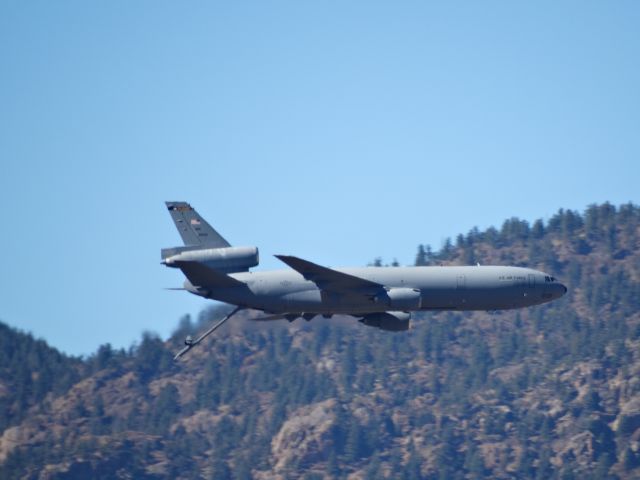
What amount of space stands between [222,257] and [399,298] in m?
10.8

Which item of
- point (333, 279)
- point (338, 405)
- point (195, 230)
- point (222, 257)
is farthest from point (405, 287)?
point (338, 405)

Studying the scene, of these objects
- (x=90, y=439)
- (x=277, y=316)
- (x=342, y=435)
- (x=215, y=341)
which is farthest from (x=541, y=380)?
(x=277, y=316)

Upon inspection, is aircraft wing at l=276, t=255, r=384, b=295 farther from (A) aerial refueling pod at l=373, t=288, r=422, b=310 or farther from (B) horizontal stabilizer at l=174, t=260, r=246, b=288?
(B) horizontal stabilizer at l=174, t=260, r=246, b=288

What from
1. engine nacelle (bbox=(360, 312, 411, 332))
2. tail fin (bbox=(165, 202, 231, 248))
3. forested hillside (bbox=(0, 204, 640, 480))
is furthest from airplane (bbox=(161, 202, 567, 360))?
forested hillside (bbox=(0, 204, 640, 480))

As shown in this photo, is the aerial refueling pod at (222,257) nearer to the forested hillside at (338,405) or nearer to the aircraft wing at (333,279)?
the aircraft wing at (333,279)

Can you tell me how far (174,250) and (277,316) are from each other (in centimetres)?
832

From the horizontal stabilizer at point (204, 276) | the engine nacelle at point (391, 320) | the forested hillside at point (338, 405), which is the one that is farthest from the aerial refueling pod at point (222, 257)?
the forested hillside at point (338, 405)

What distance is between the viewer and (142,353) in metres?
178

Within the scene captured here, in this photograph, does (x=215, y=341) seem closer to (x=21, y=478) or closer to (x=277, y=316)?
(x=21, y=478)

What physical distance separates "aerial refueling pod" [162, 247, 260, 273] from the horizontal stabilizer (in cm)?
153

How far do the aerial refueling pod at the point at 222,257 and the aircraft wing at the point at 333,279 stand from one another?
11.7 ft

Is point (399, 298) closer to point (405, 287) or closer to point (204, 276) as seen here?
point (405, 287)

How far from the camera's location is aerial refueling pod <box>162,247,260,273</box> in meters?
71.7

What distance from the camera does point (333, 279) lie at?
232 feet
